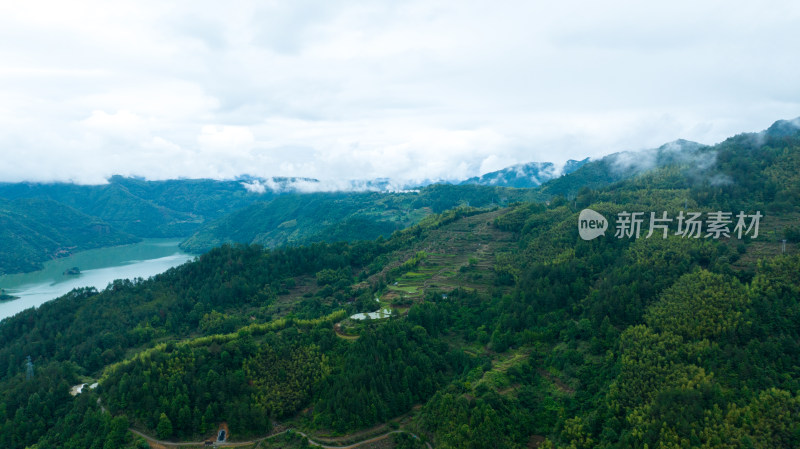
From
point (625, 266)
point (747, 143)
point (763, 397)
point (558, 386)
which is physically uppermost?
point (747, 143)

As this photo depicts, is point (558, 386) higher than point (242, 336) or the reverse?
the reverse

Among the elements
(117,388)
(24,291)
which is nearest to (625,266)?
A: (117,388)

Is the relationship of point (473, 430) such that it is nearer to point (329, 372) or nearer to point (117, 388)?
point (329, 372)

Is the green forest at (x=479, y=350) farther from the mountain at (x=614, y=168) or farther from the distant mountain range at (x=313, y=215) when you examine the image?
the mountain at (x=614, y=168)

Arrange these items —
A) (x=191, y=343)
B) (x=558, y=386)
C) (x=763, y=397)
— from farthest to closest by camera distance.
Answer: (x=191, y=343)
(x=558, y=386)
(x=763, y=397)

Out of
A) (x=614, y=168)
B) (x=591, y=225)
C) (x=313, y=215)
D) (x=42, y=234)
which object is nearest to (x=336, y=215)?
A: (x=313, y=215)

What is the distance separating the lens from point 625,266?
136 ft

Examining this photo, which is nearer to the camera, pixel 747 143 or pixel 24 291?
pixel 747 143

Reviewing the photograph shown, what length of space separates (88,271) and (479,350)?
122 meters

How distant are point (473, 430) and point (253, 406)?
668 inches

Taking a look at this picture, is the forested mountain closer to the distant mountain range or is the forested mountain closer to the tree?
the distant mountain range

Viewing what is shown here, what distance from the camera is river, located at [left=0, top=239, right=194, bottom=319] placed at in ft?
300

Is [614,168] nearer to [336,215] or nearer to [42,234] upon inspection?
[336,215]

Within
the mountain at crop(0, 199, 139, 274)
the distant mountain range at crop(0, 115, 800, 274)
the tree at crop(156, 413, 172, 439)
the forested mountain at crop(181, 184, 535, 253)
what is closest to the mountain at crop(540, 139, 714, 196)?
the distant mountain range at crop(0, 115, 800, 274)
